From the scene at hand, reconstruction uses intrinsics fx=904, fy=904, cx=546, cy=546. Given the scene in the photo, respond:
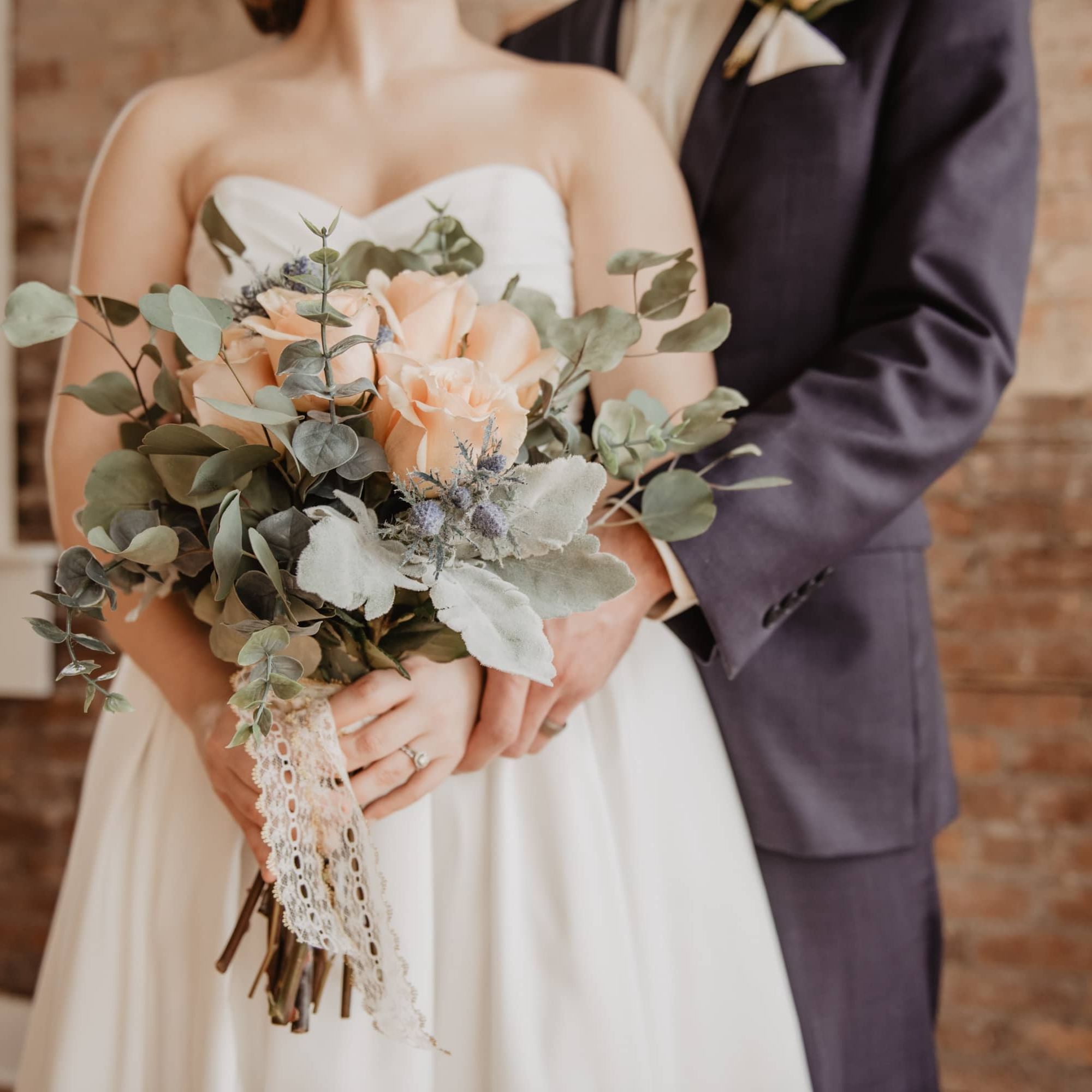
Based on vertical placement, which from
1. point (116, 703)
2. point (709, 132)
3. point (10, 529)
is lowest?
point (10, 529)

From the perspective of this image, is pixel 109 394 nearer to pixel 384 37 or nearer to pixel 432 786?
pixel 432 786

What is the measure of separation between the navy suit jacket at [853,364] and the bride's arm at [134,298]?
499 mm

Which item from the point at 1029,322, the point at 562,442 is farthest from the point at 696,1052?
the point at 1029,322

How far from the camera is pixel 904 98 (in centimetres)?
102

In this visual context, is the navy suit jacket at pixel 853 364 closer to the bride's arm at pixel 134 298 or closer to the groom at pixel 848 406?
the groom at pixel 848 406

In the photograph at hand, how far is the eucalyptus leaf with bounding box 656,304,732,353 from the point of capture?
2.34 feet

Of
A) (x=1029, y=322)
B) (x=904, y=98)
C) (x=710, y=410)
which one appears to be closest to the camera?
(x=710, y=410)

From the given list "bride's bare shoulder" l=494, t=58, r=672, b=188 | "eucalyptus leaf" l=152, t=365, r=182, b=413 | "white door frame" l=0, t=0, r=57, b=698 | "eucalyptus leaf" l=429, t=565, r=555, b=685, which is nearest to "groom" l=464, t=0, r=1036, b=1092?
"bride's bare shoulder" l=494, t=58, r=672, b=188

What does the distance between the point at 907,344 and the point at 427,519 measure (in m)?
0.64

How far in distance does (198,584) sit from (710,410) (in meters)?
0.44

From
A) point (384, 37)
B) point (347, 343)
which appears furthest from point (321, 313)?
point (384, 37)

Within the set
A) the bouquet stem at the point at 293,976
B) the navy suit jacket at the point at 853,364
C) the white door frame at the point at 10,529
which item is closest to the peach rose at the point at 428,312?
the navy suit jacket at the point at 853,364

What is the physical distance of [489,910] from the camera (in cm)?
80

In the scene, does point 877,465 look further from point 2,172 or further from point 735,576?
point 2,172
